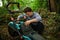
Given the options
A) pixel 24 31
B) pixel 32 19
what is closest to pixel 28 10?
pixel 32 19

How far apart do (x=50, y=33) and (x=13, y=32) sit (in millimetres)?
1633

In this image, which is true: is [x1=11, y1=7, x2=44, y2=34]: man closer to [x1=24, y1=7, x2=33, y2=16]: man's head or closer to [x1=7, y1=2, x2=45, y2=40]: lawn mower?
[x1=24, y1=7, x2=33, y2=16]: man's head

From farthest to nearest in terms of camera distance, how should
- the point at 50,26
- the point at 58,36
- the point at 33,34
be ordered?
the point at 50,26, the point at 58,36, the point at 33,34

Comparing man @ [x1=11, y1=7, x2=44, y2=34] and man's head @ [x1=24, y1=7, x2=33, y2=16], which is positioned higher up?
man's head @ [x1=24, y1=7, x2=33, y2=16]

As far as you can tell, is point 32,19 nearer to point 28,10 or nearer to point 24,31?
point 28,10

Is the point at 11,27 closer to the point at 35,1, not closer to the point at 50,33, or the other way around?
the point at 50,33

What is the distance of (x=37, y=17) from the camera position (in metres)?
4.47

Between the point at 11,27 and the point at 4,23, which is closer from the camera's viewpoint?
the point at 11,27

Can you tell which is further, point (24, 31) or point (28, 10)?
point (24, 31)

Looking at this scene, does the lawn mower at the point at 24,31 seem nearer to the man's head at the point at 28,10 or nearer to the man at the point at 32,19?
the man at the point at 32,19

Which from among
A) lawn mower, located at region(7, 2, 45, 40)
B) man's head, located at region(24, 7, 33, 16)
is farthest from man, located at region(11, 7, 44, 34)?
lawn mower, located at region(7, 2, 45, 40)

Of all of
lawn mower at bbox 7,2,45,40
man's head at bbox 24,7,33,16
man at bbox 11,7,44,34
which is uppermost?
man's head at bbox 24,7,33,16

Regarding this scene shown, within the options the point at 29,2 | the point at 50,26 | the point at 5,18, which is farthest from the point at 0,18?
the point at 29,2

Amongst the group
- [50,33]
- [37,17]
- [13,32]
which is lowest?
[50,33]
